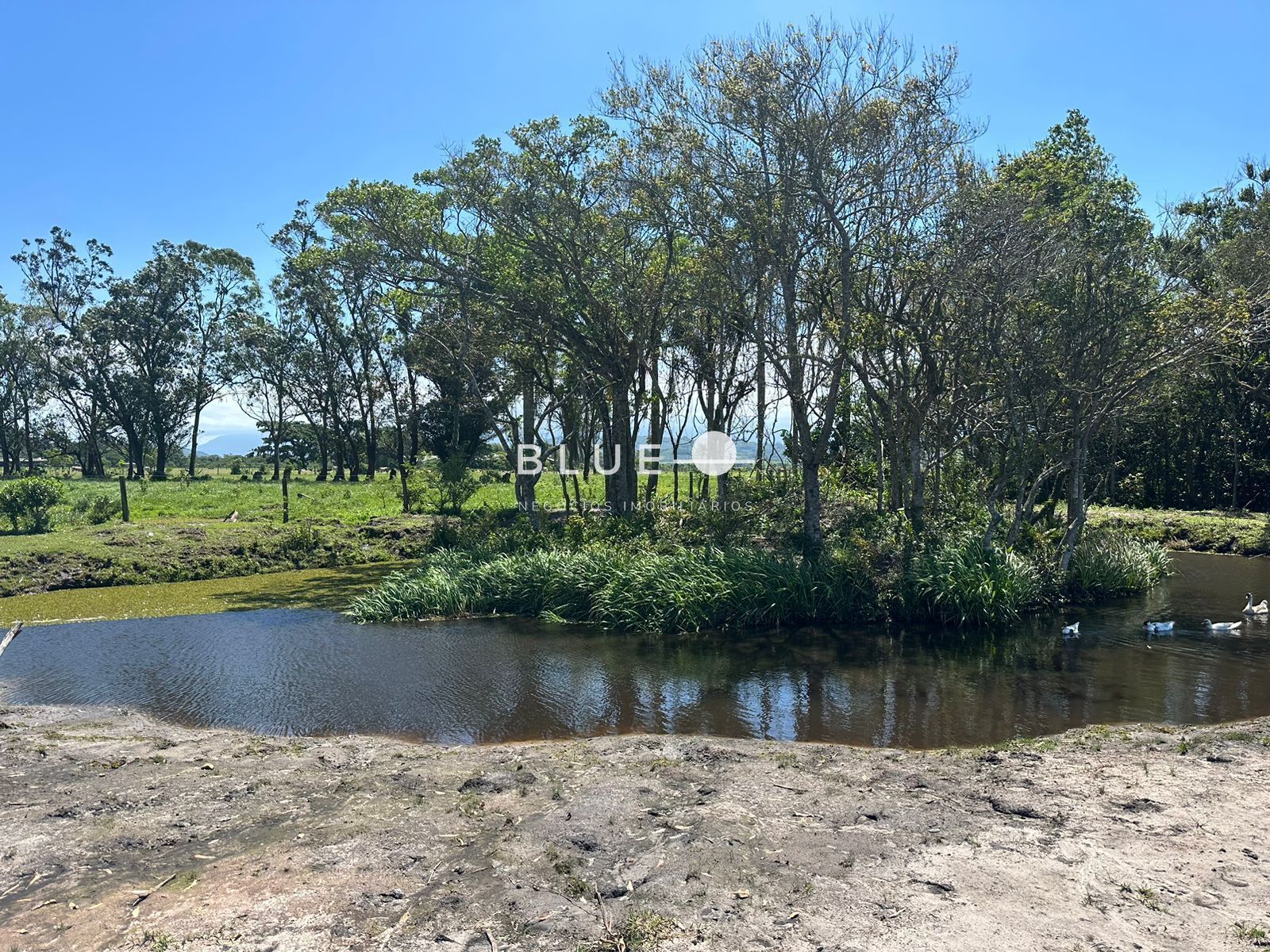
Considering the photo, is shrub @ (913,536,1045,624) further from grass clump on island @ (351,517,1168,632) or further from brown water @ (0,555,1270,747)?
brown water @ (0,555,1270,747)

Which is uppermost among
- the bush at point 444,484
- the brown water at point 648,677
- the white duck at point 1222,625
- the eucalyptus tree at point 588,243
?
the eucalyptus tree at point 588,243

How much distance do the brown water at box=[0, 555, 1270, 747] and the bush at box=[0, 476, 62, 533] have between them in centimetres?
876

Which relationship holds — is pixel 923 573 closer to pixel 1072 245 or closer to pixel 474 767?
pixel 1072 245

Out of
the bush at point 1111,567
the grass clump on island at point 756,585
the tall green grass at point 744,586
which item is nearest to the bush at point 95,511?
the tall green grass at point 744,586

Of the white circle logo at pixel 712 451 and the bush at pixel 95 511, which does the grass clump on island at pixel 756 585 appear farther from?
the bush at pixel 95 511

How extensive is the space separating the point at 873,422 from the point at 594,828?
16.6 meters

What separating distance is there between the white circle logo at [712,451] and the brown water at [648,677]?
9955mm

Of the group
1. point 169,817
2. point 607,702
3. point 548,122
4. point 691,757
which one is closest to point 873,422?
point 548,122

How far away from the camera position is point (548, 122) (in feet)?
64.2

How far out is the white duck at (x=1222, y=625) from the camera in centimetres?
1377

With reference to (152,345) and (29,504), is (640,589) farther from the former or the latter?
(152,345)

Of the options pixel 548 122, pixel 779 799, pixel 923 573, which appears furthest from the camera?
pixel 548 122

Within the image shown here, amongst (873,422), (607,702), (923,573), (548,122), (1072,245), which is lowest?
(607,702)

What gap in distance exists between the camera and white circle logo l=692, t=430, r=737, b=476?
24.4m
